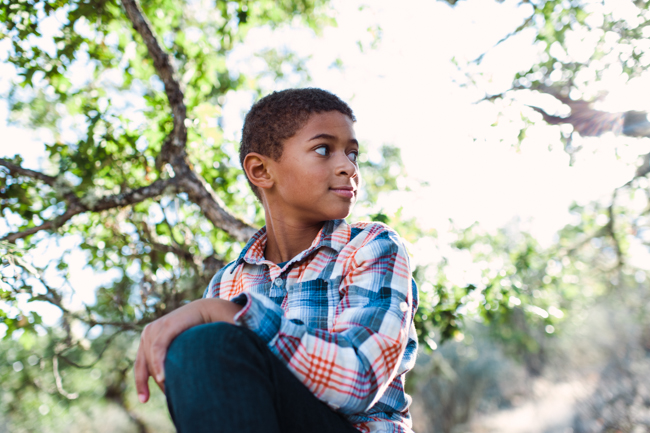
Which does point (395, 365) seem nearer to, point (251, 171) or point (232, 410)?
point (232, 410)

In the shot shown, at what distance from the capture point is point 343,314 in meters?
1.17

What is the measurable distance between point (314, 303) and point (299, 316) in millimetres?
67

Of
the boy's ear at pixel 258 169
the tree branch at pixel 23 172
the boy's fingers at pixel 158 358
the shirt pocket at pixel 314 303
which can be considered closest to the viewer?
the boy's fingers at pixel 158 358

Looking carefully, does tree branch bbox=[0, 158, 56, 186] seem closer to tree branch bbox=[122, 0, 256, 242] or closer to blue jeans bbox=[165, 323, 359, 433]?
tree branch bbox=[122, 0, 256, 242]

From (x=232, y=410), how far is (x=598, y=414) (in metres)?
10.6

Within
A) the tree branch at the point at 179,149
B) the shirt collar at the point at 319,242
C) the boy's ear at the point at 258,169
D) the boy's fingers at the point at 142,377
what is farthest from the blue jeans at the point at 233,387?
the tree branch at the point at 179,149

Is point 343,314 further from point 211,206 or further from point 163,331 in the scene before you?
point 211,206

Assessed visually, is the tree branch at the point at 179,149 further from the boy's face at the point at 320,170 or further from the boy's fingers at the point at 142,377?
the boy's fingers at the point at 142,377

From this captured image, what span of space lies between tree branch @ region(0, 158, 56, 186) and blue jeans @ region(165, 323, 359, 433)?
2215 mm

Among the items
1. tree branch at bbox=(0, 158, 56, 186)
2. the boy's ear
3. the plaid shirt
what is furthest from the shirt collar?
tree branch at bbox=(0, 158, 56, 186)

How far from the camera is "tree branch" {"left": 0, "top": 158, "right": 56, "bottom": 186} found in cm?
245

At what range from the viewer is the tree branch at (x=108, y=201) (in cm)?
250

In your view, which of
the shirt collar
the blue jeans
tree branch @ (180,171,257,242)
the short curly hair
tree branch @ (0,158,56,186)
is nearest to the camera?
the blue jeans

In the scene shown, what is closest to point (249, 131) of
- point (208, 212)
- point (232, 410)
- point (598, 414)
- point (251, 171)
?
point (251, 171)
